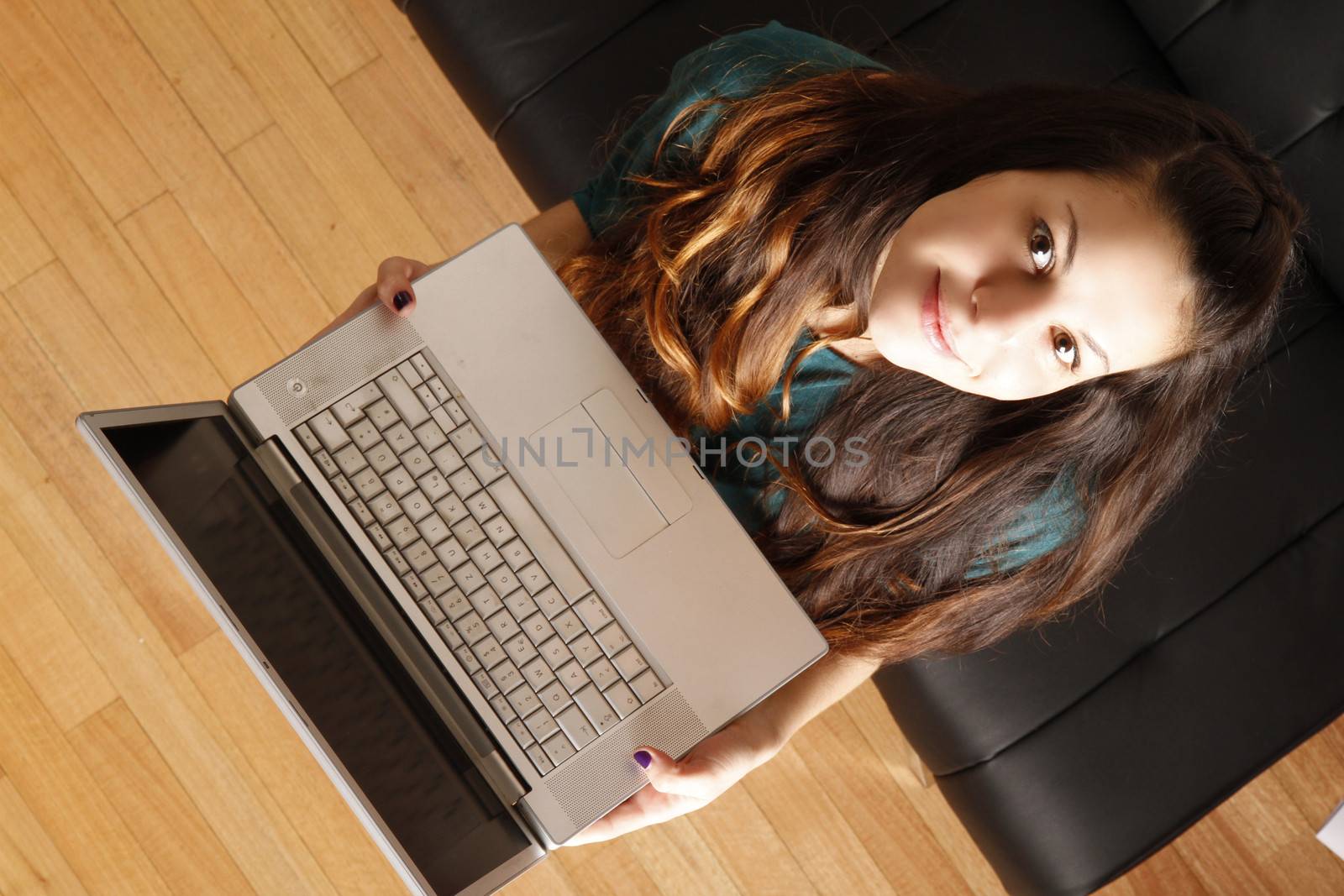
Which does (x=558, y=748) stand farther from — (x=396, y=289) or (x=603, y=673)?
(x=396, y=289)

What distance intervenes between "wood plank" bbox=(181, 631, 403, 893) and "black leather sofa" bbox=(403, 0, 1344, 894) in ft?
2.89

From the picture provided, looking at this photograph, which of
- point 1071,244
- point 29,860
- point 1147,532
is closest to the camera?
point 1071,244

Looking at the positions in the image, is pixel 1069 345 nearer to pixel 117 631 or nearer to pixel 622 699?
pixel 622 699

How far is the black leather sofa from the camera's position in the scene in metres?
1.16

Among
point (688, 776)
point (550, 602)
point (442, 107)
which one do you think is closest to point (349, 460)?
point (550, 602)

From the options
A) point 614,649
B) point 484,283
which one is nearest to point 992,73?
point 484,283

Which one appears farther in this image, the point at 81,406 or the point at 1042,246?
the point at 81,406

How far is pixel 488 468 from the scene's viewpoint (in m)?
0.93

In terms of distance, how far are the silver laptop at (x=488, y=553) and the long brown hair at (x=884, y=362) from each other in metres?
0.16

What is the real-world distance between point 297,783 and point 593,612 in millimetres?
821

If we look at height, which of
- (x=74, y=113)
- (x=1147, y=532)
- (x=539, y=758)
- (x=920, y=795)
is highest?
(x=74, y=113)

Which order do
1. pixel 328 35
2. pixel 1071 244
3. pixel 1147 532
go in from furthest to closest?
pixel 328 35 < pixel 1147 532 < pixel 1071 244

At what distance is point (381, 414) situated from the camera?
0.91 m

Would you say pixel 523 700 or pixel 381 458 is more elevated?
pixel 381 458
